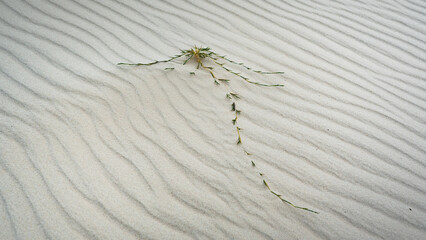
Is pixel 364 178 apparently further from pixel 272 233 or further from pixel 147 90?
pixel 147 90

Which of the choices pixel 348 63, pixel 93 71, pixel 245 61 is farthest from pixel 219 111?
pixel 348 63

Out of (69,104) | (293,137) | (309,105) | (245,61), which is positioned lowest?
(293,137)

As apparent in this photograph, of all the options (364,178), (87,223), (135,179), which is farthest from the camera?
(364,178)

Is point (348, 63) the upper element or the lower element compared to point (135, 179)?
upper

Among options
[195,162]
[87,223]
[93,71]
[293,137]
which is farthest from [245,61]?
[87,223]

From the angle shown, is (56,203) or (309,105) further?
(309,105)

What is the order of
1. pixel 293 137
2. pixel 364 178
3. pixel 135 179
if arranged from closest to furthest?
pixel 135 179 < pixel 364 178 < pixel 293 137
